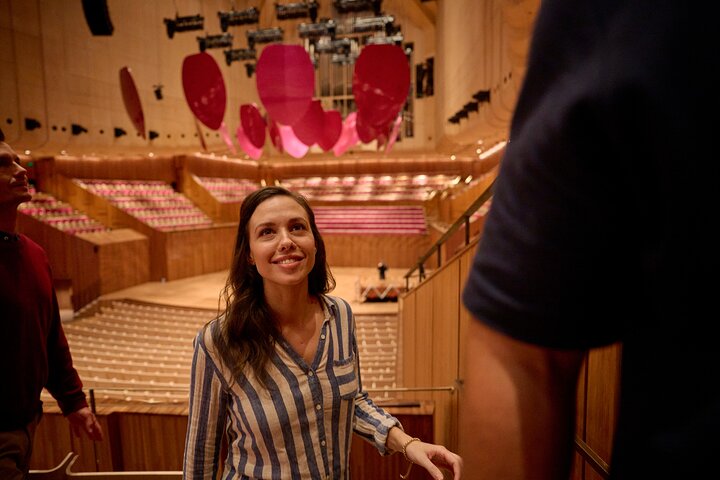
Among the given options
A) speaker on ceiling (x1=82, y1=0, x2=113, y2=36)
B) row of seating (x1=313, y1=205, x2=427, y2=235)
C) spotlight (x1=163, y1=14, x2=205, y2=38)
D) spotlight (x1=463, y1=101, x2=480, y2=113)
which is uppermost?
spotlight (x1=163, y1=14, x2=205, y2=38)

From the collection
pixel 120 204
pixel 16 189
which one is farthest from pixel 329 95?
pixel 16 189

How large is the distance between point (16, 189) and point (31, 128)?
22.4ft

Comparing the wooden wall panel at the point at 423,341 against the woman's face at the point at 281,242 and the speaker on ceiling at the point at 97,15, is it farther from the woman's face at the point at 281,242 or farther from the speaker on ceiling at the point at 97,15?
the speaker on ceiling at the point at 97,15

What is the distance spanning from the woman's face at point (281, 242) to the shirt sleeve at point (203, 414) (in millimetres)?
264

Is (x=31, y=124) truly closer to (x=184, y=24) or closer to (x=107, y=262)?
(x=107, y=262)

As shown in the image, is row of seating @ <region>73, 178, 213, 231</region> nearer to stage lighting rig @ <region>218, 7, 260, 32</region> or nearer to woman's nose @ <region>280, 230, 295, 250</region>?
stage lighting rig @ <region>218, 7, 260, 32</region>

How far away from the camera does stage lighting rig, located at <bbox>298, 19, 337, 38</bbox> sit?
25.8 ft

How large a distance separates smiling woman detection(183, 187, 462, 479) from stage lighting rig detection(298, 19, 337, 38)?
768 centimetres

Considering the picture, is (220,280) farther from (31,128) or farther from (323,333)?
(323,333)

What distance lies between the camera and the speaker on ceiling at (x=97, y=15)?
4729mm

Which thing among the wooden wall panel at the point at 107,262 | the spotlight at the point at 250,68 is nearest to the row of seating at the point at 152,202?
the wooden wall panel at the point at 107,262

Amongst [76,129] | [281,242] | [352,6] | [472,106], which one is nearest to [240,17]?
[352,6]

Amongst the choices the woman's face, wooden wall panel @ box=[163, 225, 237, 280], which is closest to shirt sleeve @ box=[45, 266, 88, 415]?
the woman's face

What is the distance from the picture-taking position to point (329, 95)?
14.7 m
